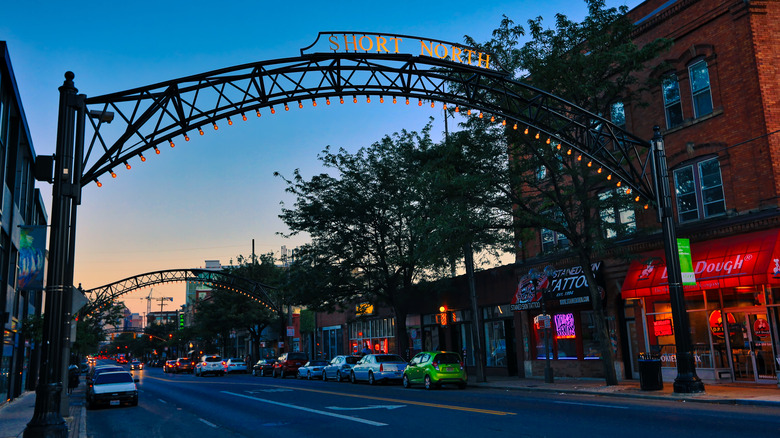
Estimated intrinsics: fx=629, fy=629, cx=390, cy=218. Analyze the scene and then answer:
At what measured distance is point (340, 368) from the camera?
3391 centimetres

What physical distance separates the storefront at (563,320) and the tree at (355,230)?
6.94 metres

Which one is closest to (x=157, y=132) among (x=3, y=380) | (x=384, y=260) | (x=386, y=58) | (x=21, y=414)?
(x=386, y=58)

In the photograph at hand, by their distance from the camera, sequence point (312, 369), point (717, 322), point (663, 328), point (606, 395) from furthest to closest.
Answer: point (312, 369), point (663, 328), point (717, 322), point (606, 395)

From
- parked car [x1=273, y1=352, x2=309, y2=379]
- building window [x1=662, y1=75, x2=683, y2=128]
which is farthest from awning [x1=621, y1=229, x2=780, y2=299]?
parked car [x1=273, y1=352, x2=309, y2=379]

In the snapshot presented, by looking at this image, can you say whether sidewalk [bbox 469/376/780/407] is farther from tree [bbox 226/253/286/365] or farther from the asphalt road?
tree [bbox 226/253/286/365]

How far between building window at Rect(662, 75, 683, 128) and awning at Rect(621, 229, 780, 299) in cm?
458

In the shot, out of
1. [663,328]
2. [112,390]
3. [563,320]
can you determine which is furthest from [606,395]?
[112,390]

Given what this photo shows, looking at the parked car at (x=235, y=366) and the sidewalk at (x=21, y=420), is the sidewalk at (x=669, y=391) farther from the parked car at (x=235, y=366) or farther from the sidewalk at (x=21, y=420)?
the parked car at (x=235, y=366)

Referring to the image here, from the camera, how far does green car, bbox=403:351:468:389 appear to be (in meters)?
24.1

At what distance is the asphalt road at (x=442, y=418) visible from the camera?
11062 mm

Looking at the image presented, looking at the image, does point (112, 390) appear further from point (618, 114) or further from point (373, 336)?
point (373, 336)

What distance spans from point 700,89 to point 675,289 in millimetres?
7892

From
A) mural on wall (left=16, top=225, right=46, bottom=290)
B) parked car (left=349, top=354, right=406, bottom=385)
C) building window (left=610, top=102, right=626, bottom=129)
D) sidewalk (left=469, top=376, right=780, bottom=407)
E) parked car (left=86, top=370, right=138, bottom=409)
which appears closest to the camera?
sidewalk (left=469, top=376, right=780, bottom=407)

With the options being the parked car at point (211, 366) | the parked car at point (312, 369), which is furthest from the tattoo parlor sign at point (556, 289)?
the parked car at point (211, 366)
